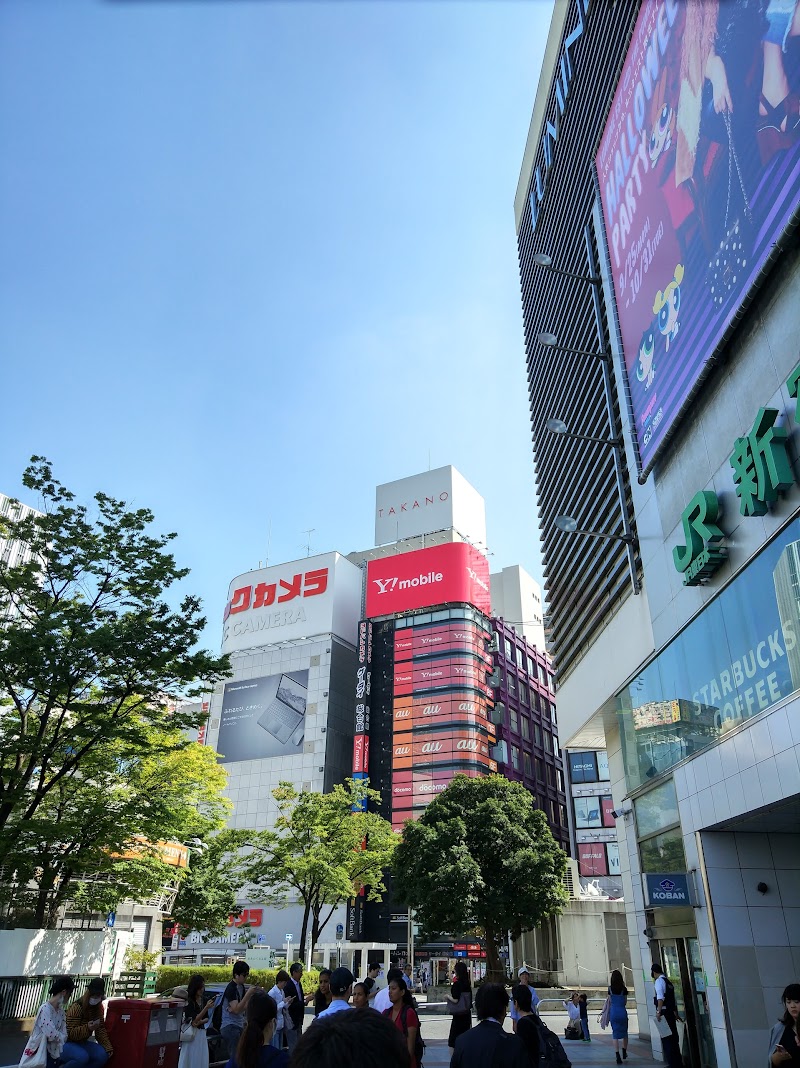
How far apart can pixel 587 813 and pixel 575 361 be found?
155ft

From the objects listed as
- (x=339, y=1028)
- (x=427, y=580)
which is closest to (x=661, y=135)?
(x=339, y=1028)

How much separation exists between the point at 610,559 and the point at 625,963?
38.1 m

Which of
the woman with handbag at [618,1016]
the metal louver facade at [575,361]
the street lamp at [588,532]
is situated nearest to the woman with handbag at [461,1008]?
the woman with handbag at [618,1016]

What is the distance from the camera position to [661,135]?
14.0 m

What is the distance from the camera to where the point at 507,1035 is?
4.53m

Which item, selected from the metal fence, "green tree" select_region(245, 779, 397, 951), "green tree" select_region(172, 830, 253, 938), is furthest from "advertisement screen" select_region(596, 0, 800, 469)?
"green tree" select_region(172, 830, 253, 938)

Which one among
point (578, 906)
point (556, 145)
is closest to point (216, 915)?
point (578, 906)

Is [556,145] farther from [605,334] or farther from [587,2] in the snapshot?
[605,334]

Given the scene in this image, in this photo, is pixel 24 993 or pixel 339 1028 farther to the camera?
pixel 24 993

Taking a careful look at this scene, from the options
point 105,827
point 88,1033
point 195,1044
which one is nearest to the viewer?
point 195,1044

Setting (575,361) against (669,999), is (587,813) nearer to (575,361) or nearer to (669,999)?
(575,361)

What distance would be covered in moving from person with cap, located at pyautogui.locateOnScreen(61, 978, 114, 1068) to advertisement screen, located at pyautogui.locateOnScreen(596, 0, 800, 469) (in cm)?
1147

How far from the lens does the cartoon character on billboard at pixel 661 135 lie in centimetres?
1361

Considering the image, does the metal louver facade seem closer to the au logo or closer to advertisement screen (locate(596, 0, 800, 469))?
advertisement screen (locate(596, 0, 800, 469))
